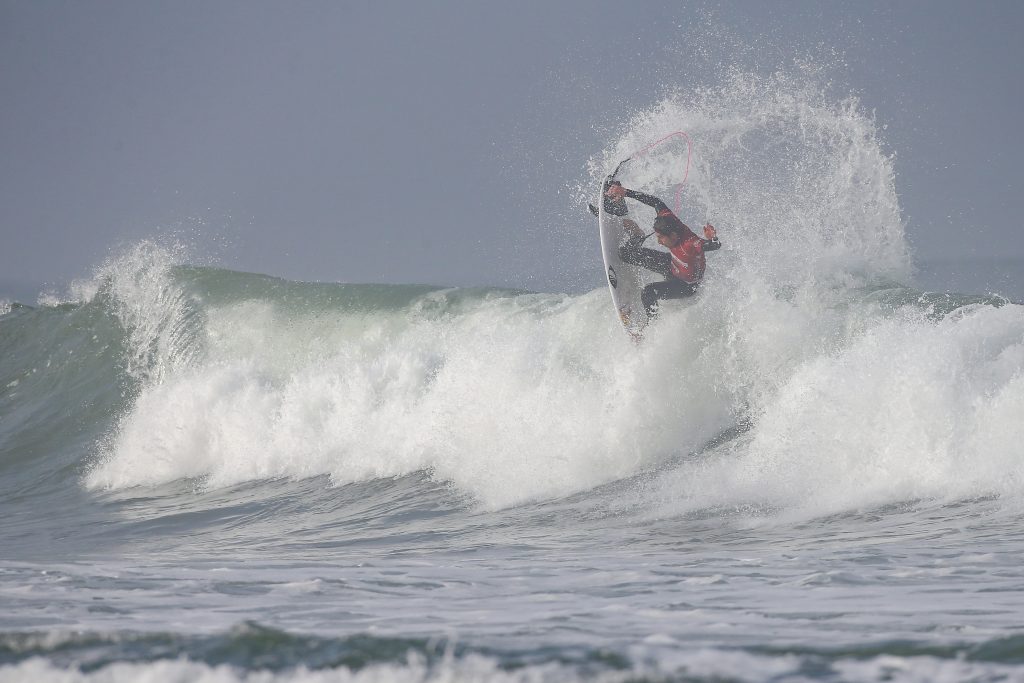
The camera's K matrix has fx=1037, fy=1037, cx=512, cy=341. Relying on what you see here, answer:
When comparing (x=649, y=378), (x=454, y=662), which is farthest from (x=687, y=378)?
(x=454, y=662)

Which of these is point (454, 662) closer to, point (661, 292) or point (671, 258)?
point (661, 292)

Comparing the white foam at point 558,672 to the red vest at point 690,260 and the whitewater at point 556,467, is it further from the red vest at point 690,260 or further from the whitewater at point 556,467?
the red vest at point 690,260

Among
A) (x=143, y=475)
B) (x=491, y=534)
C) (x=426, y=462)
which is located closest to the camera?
(x=491, y=534)

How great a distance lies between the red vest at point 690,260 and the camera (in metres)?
9.43

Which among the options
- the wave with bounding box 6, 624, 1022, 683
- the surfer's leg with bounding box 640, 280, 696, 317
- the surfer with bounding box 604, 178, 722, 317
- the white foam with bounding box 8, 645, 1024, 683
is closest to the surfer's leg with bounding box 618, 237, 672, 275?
the surfer with bounding box 604, 178, 722, 317

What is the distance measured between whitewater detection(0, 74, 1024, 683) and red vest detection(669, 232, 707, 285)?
0.81 feet

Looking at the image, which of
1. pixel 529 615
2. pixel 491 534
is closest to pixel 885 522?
pixel 491 534

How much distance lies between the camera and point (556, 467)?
838 cm

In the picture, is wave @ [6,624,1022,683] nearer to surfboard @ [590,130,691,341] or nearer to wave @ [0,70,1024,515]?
wave @ [0,70,1024,515]

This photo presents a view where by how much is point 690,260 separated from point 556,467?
242 centimetres

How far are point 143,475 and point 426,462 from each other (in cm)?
361

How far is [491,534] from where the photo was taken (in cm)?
671

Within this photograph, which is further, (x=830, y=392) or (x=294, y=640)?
(x=830, y=392)

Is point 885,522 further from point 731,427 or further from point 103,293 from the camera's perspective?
point 103,293
